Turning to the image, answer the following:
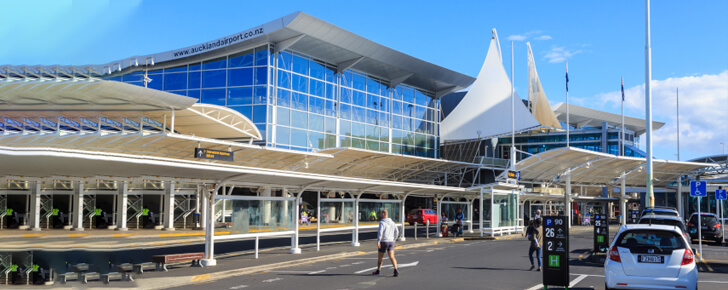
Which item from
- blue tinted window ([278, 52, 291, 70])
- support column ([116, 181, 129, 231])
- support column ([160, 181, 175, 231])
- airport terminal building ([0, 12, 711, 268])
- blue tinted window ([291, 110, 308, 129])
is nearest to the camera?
airport terminal building ([0, 12, 711, 268])

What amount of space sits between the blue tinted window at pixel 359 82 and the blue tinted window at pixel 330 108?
371cm

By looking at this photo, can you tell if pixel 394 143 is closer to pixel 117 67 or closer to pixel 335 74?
pixel 335 74

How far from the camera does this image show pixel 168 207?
40688mm

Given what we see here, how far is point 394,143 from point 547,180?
15.6 meters

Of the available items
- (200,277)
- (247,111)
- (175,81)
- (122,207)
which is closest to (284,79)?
(247,111)

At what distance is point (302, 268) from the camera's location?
1702 cm

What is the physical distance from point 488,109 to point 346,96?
16687 millimetres

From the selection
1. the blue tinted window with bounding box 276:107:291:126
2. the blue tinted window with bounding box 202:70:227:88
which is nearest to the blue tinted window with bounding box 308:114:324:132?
the blue tinted window with bounding box 276:107:291:126

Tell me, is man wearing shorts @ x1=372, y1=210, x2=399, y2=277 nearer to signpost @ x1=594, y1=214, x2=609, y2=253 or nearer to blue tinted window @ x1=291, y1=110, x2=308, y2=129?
signpost @ x1=594, y1=214, x2=609, y2=253

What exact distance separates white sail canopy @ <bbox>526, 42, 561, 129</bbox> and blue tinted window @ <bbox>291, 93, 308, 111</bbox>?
2167 centimetres

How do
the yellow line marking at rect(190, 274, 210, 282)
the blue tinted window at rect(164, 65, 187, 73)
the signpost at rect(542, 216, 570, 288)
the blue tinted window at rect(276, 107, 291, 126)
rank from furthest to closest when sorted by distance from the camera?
1. the blue tinted window at rect(164, 65, 187, 73)
2. the blue tinted window at rect(276, 107, 291, 126)
3. the yellow line marking at rect(190, 274, 210, 282)
4. the signpost at rect(542, 216, 570, 288)

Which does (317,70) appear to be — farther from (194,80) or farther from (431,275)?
(431,275)

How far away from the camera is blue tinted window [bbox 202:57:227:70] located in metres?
45.6

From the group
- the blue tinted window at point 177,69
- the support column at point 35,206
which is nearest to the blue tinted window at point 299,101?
the blue tinted window at point 177,69
